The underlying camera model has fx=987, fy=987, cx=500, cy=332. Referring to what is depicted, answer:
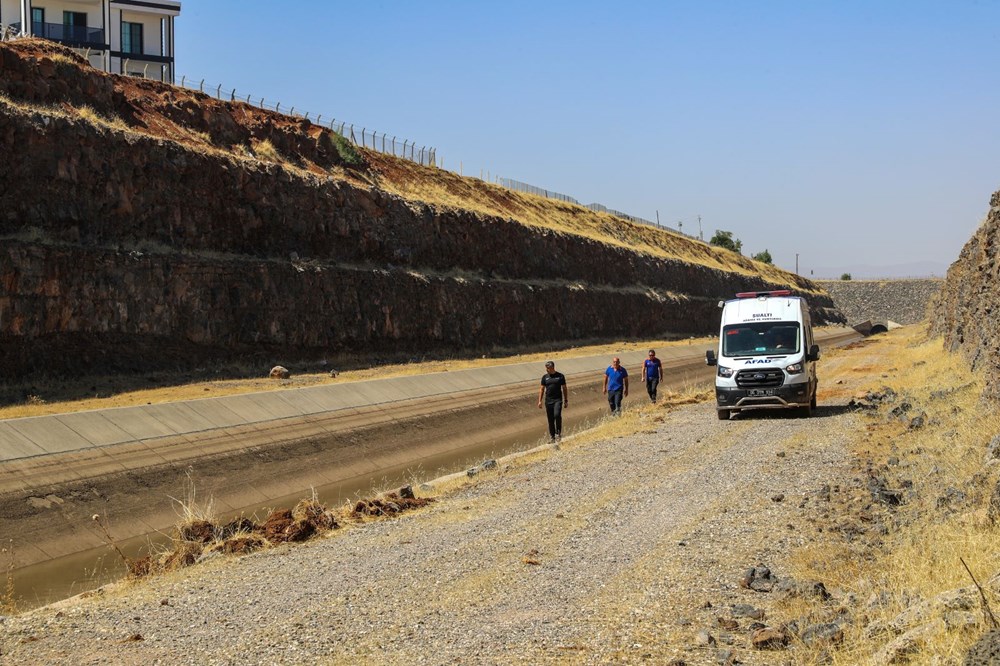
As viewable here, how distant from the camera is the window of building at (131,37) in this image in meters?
59.1

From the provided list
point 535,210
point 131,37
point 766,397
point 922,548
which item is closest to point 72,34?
point 131,37

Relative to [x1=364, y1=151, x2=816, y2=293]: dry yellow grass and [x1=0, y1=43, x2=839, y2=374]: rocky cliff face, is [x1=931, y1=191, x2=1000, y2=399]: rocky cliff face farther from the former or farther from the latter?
[x1=364, y1=151, x2=816, y2=293]: dry yellow grass

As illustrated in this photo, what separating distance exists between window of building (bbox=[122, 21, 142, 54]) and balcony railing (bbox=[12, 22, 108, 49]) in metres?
2.98

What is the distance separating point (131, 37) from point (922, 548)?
6000 cm

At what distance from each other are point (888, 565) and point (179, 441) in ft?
60.0

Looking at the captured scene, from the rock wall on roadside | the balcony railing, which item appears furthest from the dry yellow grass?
the rock wall on roadside

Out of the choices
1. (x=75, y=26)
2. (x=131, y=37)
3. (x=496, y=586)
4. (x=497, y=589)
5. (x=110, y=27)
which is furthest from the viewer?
(x=131, y=37)

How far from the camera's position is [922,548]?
30.3 ft

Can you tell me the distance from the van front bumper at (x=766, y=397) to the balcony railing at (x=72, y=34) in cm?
4569

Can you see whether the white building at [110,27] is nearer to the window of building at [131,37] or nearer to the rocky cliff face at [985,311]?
the window of building at [131,37]

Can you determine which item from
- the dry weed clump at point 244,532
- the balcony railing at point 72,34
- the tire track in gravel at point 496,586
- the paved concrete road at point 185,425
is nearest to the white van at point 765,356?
the tire track in gravel at point 496,586

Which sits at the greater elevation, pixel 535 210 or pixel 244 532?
pixel 535 210

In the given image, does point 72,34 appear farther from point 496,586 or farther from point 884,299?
point 884,299

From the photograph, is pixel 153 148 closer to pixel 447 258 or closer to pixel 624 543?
pixel 447 258
